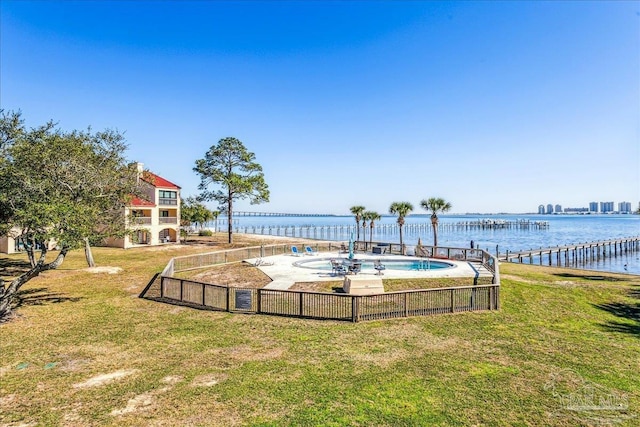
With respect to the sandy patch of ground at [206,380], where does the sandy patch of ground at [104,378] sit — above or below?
below

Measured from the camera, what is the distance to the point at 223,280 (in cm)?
1931

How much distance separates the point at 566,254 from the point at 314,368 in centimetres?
5663

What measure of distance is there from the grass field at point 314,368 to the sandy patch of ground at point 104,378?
0.05 meters

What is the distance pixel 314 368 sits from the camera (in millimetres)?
8422

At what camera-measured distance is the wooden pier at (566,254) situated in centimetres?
4668

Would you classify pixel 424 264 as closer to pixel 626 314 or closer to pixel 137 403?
pixel 626 314

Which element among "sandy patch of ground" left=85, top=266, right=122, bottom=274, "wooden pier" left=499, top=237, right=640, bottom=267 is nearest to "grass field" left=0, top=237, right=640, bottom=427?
"sandy patch of ground" left=85, top=266, right=122, bottom=274

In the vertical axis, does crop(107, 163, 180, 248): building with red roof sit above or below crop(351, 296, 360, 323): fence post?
above

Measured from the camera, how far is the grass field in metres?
6.55

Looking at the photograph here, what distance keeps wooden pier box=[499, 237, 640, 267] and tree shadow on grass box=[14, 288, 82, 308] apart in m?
40.8

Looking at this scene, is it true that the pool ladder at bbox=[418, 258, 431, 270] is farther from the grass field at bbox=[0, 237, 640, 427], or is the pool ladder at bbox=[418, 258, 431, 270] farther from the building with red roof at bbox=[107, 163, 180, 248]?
the building with red roof at bbox=[107, 163, 180, 248]

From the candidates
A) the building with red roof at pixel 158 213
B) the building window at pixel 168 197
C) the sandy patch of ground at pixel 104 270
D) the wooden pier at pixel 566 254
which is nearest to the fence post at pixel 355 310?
the sandy patch of ground at pixel 104 270

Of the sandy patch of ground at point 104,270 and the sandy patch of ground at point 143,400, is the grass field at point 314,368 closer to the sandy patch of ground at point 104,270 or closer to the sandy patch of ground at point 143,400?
the sandy patch of ground at point 143,400

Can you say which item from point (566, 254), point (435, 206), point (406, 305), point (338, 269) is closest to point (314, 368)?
point (406, 305)
